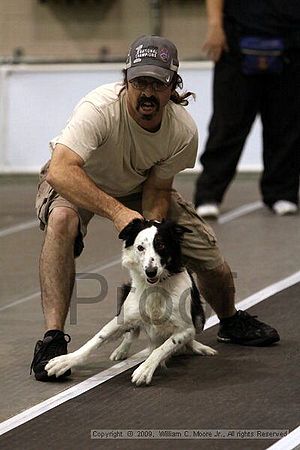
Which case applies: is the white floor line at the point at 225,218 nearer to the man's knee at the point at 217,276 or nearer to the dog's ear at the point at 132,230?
the man's knee at the point at 217,276

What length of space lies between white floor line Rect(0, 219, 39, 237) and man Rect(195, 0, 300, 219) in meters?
1.18

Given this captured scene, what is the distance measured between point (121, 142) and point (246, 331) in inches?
41.7

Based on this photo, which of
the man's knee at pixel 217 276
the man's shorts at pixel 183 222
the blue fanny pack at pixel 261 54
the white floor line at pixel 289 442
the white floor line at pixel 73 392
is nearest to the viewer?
the white floor line at pixel 289 442

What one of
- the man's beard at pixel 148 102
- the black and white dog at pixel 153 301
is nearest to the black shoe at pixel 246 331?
the black and white dog at pixel 153 301

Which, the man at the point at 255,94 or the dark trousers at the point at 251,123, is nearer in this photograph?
the man at the point at 255,94

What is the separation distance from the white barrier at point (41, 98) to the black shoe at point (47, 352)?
585 cm

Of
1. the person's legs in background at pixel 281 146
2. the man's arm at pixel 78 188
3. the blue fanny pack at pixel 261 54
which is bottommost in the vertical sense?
the person's legs in background at pixel 281 146

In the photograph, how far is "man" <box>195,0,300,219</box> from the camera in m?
9.02

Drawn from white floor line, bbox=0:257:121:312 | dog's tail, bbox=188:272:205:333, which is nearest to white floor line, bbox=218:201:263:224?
white floor line, bbox=0:257:121:312

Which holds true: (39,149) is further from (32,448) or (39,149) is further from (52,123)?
(32,448)

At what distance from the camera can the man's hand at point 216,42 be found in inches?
354

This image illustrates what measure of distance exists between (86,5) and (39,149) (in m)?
2.32

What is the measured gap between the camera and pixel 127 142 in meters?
5.63

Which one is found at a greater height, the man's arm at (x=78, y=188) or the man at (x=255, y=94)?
the man's arm at (x=78, y=188)
